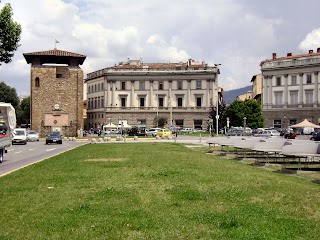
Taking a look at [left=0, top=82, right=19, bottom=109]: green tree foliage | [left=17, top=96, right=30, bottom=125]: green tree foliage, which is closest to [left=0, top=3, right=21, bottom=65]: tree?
[left=0, top=82, right=19, bottom=109]: green tree foliage

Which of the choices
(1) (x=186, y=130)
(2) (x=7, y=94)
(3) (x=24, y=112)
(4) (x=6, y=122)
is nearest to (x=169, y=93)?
(1) (x=186, y=130)

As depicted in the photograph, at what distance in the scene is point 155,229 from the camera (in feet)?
23.1

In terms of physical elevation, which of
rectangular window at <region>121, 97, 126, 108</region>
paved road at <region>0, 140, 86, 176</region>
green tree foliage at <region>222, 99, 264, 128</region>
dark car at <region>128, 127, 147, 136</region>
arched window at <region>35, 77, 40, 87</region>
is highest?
arched window at <region>35, 77, 40, 87</region>

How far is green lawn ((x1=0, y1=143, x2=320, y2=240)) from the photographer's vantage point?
691cm

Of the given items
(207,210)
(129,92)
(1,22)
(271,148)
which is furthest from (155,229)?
(129,92)

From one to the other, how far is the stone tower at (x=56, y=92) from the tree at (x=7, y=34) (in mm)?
42359

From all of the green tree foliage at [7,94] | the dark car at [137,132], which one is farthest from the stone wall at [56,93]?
the green tree foliage at [7,94]

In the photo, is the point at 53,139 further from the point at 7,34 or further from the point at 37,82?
the point at 37,82

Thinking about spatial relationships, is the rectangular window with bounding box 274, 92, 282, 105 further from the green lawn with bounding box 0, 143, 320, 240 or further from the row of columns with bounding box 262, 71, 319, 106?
the green lawn with bounding box 0, 143, 320, 240

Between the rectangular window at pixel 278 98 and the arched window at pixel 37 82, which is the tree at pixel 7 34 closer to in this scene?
the arched window at pixel 37 82

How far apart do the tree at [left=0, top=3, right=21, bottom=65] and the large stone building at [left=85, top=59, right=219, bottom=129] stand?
72.1 metres

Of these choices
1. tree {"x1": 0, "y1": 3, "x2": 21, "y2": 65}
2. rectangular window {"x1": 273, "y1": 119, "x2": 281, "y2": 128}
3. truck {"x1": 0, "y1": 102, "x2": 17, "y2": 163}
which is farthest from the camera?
rectangular window {"x1": 273, "y1": 119, "x2": 281, "y2": 128}

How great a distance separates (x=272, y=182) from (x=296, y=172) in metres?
4.37

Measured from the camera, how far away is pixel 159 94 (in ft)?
369
